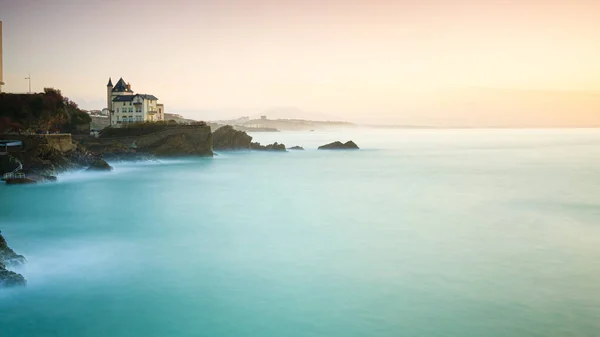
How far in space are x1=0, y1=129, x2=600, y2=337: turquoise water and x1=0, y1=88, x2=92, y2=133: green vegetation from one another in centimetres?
1484

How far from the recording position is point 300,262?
1076cm

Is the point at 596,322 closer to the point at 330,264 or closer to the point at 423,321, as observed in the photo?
the point at 423,321

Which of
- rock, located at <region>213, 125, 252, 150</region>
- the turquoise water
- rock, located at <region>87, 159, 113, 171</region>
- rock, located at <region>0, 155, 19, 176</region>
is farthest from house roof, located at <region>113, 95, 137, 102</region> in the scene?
the turquoise water

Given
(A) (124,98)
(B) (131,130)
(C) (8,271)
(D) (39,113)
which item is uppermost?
(A) (124,98)

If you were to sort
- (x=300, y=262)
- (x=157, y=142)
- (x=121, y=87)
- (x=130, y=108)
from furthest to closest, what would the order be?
(x=121, y=87)
(x=130, y=108)
(x=157, y=142)
(x=300, y=262)

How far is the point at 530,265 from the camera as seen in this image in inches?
408

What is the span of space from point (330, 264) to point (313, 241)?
2442 mm

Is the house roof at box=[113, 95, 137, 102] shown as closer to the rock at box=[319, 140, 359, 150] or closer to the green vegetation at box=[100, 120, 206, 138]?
the green vegetation at box=[100, 120, 206, 138]

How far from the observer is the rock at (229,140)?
52531 mm

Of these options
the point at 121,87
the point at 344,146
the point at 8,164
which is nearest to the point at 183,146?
the point at 121,87

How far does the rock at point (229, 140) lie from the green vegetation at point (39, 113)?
15.7m

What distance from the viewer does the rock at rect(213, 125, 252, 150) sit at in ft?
172

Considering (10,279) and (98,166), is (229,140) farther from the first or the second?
(10,279)

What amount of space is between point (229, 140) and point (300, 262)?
43.1 m
